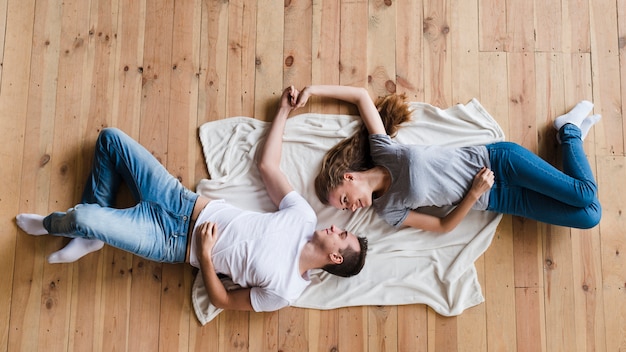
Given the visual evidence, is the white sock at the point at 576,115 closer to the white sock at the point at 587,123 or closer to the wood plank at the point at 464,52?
the white sock at the point at 587,123

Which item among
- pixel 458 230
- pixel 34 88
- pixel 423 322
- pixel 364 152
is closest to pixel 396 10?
pixel 364 152

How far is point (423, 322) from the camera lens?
6.87ft

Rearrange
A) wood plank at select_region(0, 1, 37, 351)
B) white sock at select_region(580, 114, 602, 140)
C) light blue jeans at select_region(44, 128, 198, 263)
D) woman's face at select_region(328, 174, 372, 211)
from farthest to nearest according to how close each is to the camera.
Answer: white sock at select_region(580, 114, 602, 140) → wood plank at select_region(0, 1, 37, 351) → woman's face at select_region(328, 174, 372, 211) → light blue jeans at select_region(44, 128, 198, 263)

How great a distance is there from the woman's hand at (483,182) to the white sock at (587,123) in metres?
0.53

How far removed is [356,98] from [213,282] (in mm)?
966

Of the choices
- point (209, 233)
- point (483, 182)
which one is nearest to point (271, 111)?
point (209, 233)

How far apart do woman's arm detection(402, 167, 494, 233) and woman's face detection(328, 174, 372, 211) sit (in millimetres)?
220

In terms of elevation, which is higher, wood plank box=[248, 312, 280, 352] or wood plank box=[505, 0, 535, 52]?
wood plank box=[505, 0, 535, 52]

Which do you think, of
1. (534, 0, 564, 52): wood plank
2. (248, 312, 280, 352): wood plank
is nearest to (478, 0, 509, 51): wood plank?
(534, 0, 564, 52): wood plank

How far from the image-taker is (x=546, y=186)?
6.38 ft

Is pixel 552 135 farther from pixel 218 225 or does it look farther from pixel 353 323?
pixel 218 225

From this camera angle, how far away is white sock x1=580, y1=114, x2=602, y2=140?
2146 millimetres

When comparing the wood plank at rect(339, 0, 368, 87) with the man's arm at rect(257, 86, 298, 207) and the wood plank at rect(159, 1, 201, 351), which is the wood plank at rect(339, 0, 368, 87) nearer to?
the man's arm at rect(257, 86, 298, 207)

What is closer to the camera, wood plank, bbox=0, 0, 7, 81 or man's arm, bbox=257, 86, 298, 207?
man's arm, bbox=257, 86, 298, 207
